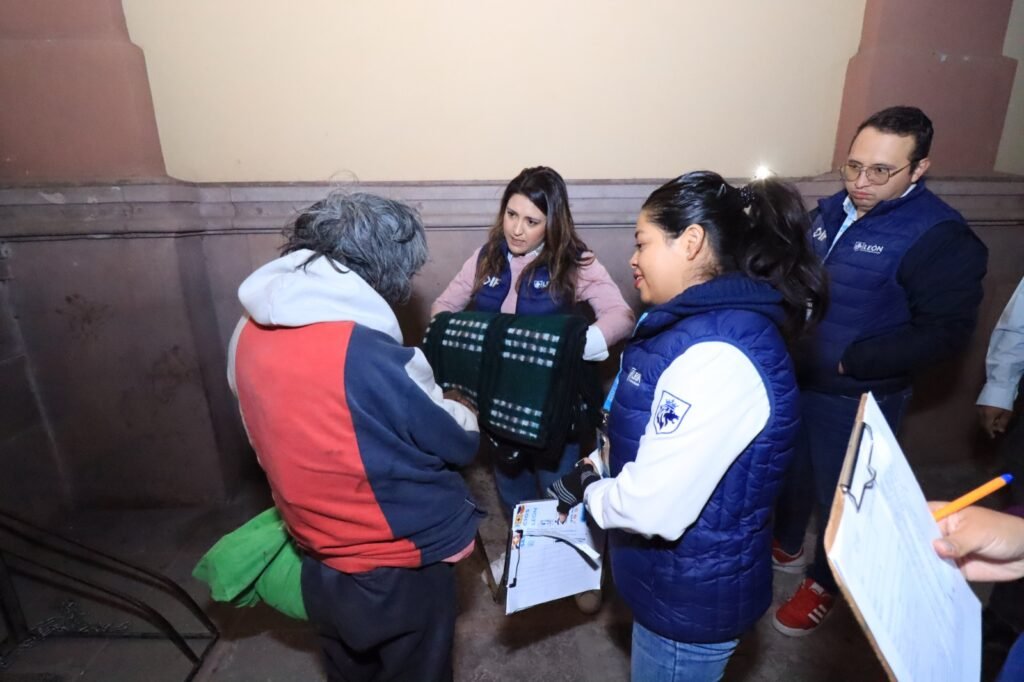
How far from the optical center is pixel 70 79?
101 inches

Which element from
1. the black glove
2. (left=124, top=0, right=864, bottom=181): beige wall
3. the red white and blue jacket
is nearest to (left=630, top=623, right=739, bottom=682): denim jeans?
the black glove

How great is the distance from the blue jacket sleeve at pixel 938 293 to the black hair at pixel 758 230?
99 centimetres

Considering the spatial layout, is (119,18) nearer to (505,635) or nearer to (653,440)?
(653,440)

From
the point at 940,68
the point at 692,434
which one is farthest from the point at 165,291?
the point at 940,68

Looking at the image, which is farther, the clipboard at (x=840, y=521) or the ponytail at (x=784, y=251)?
the ponytail at (x=784, y=251)

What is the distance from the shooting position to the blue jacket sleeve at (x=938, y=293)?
187cm

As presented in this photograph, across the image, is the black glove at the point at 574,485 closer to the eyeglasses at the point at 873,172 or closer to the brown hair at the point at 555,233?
the brown hair at the point at 555,233

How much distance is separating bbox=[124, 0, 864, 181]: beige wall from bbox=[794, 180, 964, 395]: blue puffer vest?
1191mm

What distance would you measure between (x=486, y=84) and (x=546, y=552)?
2.41 meters

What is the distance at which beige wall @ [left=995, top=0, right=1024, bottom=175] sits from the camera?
9.89 ft

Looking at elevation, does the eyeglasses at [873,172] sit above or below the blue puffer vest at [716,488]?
above

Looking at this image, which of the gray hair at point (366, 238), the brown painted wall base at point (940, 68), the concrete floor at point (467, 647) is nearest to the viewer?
the gray hair at point (366, 238)

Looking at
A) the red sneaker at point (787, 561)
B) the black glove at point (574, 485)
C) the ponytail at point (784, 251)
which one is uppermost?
the ponytail at point (784, 251)

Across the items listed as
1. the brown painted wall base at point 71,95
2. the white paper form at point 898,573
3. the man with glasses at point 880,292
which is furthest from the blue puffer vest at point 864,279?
the brown painted wall base at point 71,95
